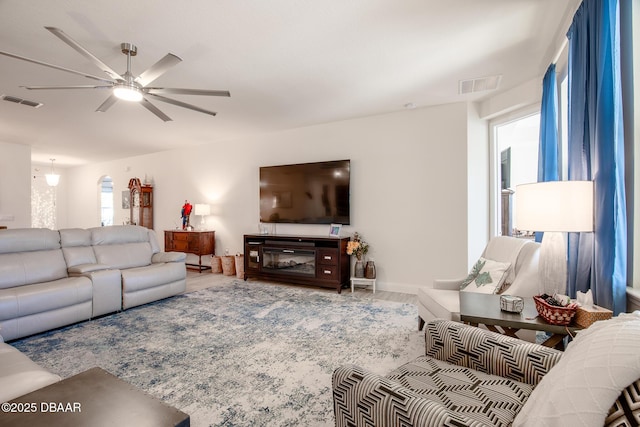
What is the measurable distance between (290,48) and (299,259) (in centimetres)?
304

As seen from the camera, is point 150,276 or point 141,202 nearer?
point 150,276

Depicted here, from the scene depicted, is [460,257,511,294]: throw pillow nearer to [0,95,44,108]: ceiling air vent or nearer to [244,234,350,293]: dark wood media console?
[244,234,350,293]: dark wood media console

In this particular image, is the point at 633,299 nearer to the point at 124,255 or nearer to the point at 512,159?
the point at 512,159

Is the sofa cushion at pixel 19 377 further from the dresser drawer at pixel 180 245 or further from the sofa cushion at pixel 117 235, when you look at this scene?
the dresser drawer at pixel 180 245

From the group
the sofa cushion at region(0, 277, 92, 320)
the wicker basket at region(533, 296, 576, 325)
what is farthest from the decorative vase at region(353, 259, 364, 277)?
the sofa cushion at region(0, 277, 92, 320)

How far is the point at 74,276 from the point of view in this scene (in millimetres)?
3383

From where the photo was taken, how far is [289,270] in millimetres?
4914

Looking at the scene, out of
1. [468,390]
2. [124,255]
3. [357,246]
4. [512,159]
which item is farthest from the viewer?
[357,246]

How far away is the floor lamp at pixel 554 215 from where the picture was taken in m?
1.69

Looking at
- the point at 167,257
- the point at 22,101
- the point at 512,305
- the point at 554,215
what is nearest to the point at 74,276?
the point at 167,257

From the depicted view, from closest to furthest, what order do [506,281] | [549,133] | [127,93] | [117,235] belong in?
[506,281], [127,93], [549,133], [117,235]

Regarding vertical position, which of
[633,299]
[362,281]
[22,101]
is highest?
[22,101]

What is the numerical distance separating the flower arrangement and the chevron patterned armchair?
286 cm

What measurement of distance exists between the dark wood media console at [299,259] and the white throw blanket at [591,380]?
3590 mm
